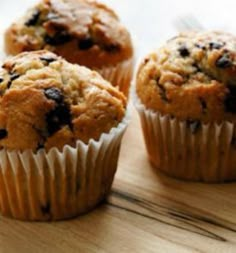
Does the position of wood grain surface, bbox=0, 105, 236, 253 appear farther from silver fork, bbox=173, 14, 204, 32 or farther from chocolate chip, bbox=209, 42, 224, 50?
silver fork, bbox=173, 14, 204, 32

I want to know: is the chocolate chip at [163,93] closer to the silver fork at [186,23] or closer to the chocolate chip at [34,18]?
the chocolate chip at [34,18]

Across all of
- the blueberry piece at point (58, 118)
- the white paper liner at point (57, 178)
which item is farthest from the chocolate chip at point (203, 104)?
the blueberry piece at point (58, 118)

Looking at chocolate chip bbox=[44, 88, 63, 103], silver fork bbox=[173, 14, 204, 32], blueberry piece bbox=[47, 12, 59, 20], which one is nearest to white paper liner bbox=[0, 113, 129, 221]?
chocolate chip bbox=[44, 88, 63, 103]

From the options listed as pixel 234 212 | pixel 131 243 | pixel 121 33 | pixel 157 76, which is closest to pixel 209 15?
pixel 121 33

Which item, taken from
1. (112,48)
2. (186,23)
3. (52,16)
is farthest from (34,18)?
(186,23)

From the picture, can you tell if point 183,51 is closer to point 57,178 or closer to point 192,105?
point 192,105
